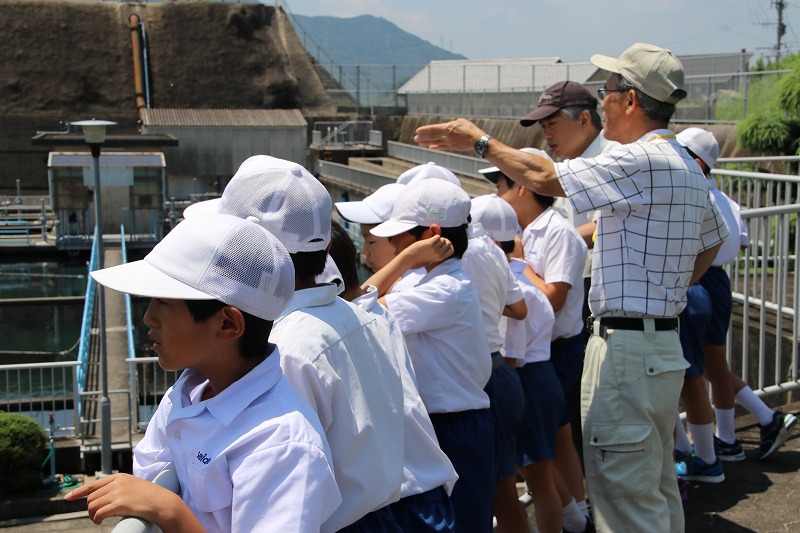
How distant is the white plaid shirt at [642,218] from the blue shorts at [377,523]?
144cm

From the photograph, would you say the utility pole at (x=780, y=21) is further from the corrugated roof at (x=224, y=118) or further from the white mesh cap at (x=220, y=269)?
the white mesh cap at (x=220, y=269)

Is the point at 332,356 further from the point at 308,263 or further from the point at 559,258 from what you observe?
the point at 559,258

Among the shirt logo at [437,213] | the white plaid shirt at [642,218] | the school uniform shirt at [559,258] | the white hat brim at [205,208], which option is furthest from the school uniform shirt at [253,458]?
the school uniform shirt at [559,258]

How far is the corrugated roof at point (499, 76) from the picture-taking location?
117 ft

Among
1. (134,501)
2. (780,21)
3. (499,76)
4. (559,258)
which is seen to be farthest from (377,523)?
(780,21)

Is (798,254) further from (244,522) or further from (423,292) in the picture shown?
(244,522)

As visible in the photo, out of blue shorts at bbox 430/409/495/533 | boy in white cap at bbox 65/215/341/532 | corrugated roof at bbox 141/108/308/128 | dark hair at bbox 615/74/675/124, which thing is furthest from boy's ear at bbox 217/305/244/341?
corrugated roof at bbox 141/108/308/128

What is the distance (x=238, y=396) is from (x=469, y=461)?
1.71 metres

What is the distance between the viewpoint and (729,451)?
18.1 ft

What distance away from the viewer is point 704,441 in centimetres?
511

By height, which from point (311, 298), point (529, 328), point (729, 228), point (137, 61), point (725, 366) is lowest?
point (725, 366)

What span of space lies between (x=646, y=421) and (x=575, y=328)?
4.02 feet

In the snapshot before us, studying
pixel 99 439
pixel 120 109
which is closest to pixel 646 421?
pixel 99 439

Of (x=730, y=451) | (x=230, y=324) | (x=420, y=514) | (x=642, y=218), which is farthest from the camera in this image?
(x=730, y=451)
